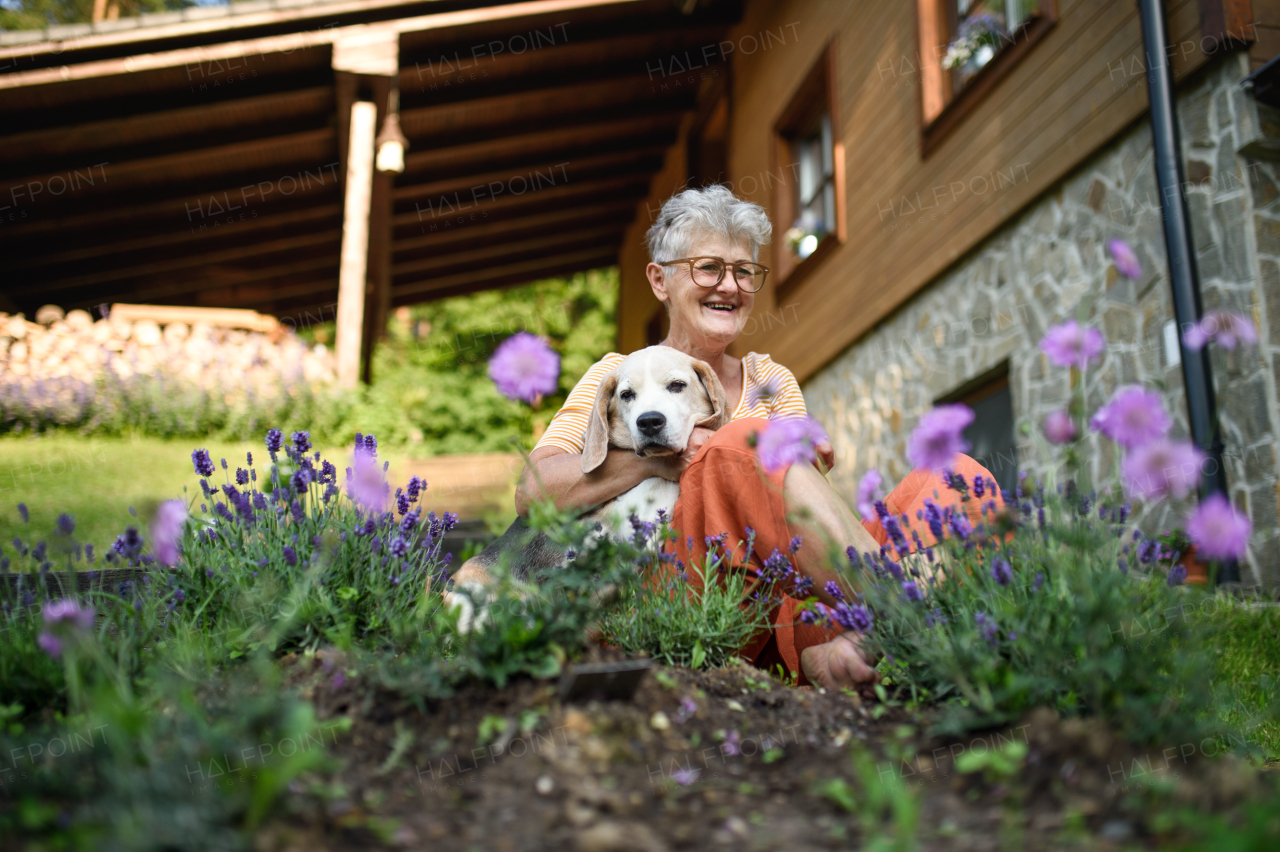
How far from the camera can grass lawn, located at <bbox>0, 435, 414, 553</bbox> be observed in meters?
5.21

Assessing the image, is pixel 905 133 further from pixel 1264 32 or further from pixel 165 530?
pixel 165 530

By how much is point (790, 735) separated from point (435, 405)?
16.2 m

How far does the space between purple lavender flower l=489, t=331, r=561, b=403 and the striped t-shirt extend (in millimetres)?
1457

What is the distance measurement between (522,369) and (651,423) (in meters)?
1.34

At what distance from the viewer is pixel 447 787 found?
1486 mm

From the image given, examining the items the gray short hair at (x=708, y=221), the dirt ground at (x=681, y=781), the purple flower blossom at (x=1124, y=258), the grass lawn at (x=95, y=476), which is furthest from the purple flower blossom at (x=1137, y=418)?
the grass lawn at (x=95, y=476)

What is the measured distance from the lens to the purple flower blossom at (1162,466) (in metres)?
1.39

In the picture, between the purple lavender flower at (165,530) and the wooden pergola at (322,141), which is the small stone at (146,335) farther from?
the purple lavender flower at (165,530)

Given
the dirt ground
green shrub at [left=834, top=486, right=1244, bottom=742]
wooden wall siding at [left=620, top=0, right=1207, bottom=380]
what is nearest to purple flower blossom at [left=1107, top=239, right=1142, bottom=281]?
green shrub at [left=834, top=486, right=1244, bottom=742]

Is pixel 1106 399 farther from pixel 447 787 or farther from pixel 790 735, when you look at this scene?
pixel 447 787

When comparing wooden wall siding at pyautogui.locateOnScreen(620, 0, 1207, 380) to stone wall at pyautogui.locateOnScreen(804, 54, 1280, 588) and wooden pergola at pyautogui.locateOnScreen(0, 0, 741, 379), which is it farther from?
wooden pergola at pyautogui.locateOnScreen(0, 0, 741, 379)

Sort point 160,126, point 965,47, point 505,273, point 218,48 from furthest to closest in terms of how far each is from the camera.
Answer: point 505,273
point 160,126
point 218,48
point 965,47

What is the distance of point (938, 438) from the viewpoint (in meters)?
1.66

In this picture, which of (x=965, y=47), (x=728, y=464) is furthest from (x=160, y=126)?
(x=728, y=464)
